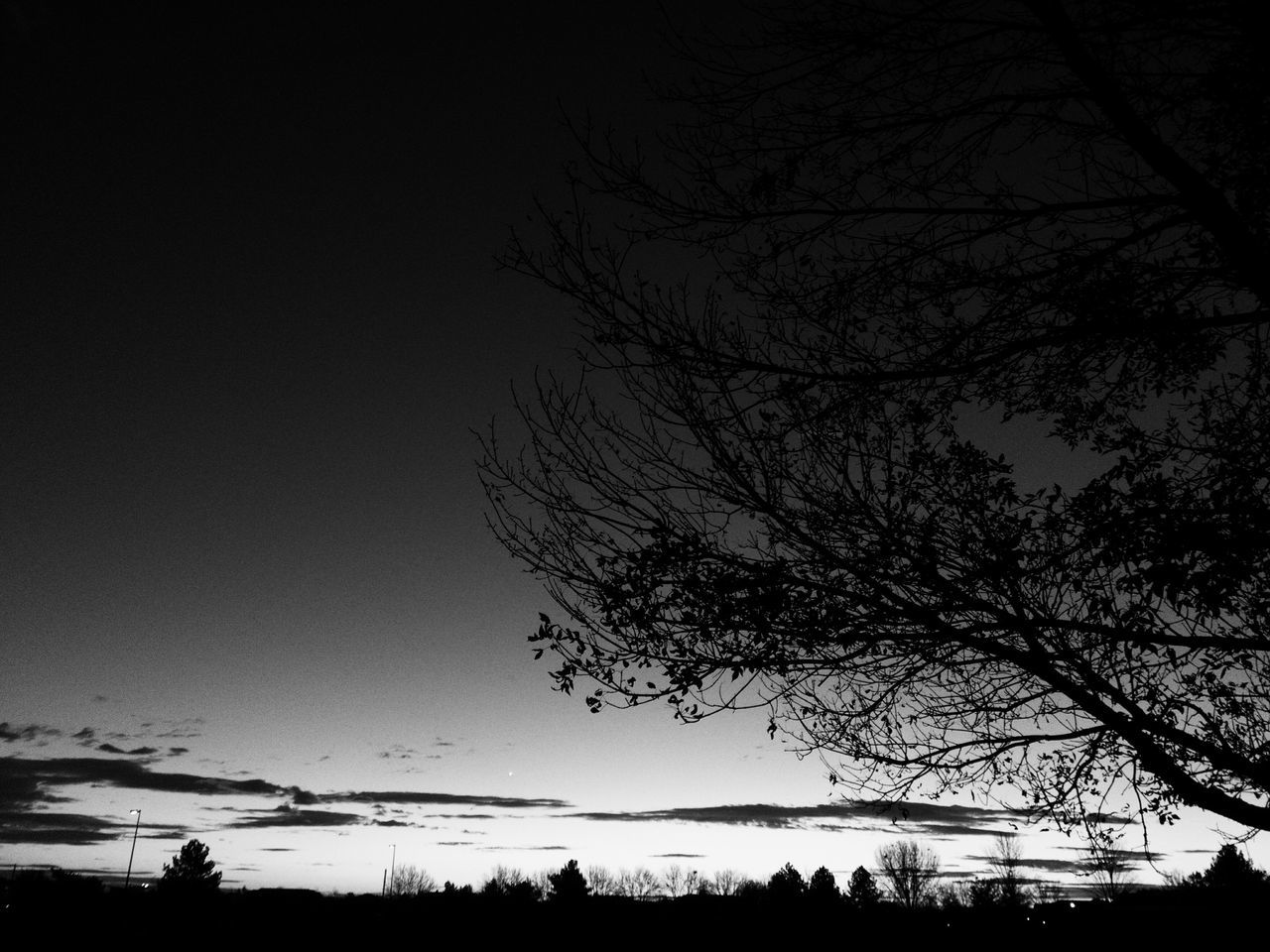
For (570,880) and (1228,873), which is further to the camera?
(570,880)

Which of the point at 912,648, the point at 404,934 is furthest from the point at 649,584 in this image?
the point at 404,934

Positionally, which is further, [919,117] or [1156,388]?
[1156,388]

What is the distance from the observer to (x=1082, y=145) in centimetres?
488

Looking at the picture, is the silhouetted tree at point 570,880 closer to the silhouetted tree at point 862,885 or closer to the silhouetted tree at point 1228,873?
the silhouetted tree at point 862,885

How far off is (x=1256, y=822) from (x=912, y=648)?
221cm

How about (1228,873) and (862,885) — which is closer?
(1228,873)

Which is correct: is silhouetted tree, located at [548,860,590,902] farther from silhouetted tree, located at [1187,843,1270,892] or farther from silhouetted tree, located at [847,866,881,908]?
silhouetted tree, located at [1187,843,1270,892]

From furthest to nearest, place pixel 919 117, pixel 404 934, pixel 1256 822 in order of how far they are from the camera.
A: pixel 404 934
pixel 919 117
pixel 1256 822

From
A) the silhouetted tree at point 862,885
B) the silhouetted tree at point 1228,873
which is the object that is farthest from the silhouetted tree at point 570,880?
the silhouetted tree at point 1228,873

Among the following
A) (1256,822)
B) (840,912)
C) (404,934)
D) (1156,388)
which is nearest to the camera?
(1256,822)

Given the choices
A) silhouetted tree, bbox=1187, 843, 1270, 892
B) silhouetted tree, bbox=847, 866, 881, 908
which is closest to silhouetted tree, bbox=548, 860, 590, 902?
silhouetted tree, bbox=847, 866, 881, 908

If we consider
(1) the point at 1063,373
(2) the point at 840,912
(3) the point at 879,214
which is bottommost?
(2) the point at 840,912

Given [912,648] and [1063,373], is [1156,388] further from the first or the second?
[912,648]

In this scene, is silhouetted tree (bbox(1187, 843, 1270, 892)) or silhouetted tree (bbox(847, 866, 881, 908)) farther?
silhouetted tree (bbox(847, 866, 881, 908))
